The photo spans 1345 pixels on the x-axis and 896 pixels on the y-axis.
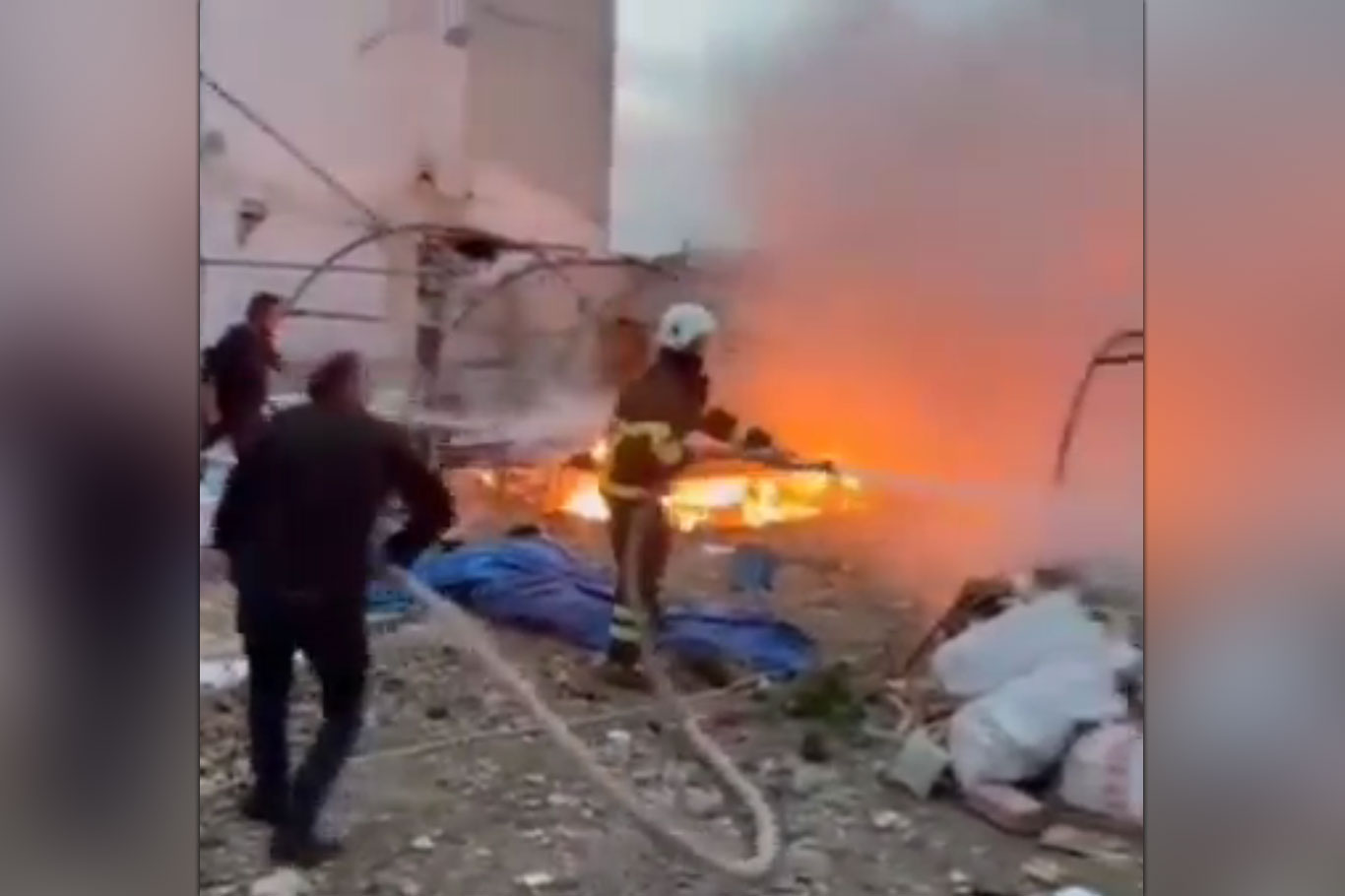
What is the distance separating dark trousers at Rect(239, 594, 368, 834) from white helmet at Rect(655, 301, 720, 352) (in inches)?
10.6

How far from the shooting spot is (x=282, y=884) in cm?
115

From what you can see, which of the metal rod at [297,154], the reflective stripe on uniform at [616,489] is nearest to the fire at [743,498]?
the reflective stripe on uniform at [616,489]

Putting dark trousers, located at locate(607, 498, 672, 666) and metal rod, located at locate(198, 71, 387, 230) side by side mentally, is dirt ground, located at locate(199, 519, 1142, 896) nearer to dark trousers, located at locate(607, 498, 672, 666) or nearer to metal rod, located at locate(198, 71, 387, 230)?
dark trousers, located at locate(607, 498, 672, 666)

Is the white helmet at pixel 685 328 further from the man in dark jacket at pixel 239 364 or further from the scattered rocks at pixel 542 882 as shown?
the scattered rocks at pixel 542 882

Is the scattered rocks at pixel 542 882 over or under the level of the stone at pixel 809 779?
under

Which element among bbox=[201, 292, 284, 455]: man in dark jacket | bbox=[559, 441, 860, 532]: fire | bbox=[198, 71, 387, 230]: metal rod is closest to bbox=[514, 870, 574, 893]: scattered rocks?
bbox=[559, 441, 860, 532]: fire

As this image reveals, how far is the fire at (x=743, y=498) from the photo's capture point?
46.3 inches

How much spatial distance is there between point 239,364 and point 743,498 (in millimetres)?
341

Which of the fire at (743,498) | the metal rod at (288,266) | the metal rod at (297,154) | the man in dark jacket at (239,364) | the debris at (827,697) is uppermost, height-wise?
the metal rod at (297,154)

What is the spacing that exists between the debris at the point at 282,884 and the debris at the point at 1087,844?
0.49 metres

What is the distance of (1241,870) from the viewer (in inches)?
48.5

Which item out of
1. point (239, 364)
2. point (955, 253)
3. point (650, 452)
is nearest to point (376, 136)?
point (239, 364)

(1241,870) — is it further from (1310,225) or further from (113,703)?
(113,703)

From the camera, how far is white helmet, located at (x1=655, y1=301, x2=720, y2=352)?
46.3 inches
